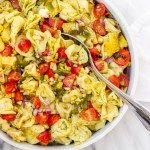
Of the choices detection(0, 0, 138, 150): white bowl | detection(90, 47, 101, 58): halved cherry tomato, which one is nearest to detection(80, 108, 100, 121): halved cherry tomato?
detection(0, 0, 138, 150): white bowl

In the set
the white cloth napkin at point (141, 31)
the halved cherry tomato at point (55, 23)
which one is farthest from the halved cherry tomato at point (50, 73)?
the white cloth napkin at point (141, 31)

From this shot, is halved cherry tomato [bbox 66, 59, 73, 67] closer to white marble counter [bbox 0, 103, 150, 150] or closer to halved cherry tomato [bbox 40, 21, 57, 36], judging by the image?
halved cherry tomato [bbox 40, 21, 57, 36]

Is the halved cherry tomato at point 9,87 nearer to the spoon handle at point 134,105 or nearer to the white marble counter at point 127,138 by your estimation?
the spoon handle at point 134,105

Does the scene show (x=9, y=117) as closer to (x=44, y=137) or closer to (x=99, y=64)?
(x=44, y=137)

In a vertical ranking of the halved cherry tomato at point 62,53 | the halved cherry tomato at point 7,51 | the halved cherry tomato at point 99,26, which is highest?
the halved cherry tomato at point 99,26

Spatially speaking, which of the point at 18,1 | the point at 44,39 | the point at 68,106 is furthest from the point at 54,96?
the point at 18,1

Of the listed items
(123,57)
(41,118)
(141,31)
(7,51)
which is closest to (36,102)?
(41,118)
